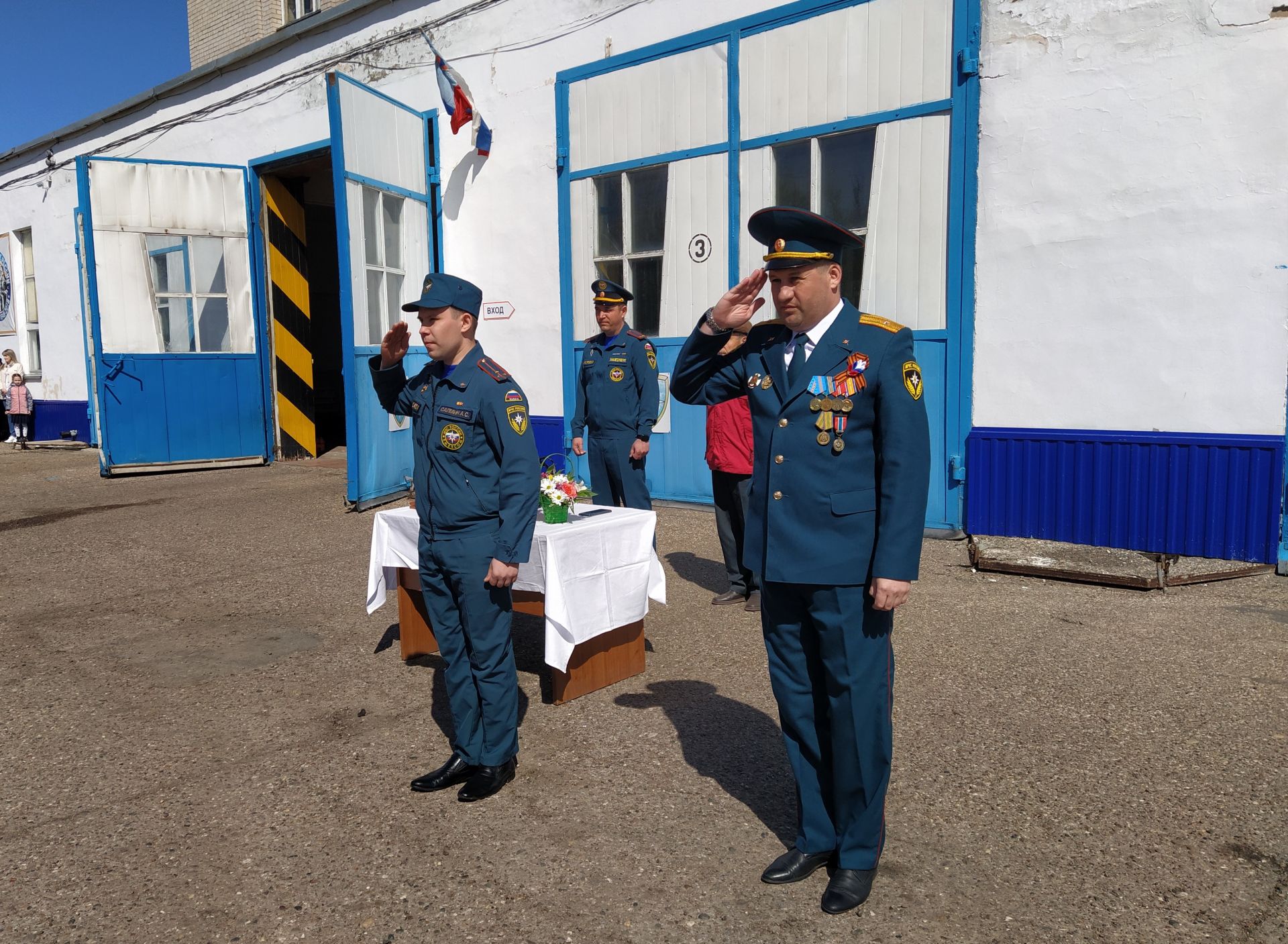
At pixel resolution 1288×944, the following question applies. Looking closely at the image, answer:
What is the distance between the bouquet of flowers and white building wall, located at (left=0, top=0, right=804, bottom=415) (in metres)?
5.23

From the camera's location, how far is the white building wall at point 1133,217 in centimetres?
582

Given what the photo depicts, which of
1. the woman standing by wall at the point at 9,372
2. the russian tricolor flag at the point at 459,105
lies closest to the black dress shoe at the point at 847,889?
the russian tricolor flag at the point at 459,105

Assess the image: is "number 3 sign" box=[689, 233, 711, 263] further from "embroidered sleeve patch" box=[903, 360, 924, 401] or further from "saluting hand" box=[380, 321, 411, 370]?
"embroidered sleeve patch" box=[903, 360, 924, 401]

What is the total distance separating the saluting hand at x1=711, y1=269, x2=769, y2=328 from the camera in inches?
102

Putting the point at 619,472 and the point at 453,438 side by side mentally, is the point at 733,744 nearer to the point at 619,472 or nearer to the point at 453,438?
the point at 453,438

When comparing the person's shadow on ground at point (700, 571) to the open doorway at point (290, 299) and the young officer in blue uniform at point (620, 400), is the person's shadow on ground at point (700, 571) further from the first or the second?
the open doorway at point (290, 299)

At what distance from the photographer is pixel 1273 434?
19.2 feet

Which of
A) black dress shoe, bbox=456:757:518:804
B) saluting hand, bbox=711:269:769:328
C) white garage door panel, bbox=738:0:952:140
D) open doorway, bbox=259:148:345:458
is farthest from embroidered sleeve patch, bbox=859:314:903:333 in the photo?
open doorway, bbox=259:148:345:458

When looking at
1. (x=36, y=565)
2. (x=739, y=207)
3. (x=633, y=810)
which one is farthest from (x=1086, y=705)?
(x=36, y=565)

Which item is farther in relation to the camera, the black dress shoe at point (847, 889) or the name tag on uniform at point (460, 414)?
the name tag on uniform at point (460, 414)

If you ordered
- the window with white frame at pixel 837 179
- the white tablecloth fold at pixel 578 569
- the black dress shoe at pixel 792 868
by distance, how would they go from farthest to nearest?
the window with white frame at pixel 837 179 < the white tablecloth fold at pixel 578 569 < the black dress shoe at pixel 792 868

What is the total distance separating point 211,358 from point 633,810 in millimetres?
10742

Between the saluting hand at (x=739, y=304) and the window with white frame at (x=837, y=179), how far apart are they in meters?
4.91

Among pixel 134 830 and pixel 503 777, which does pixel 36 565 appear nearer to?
pixel 134 830
